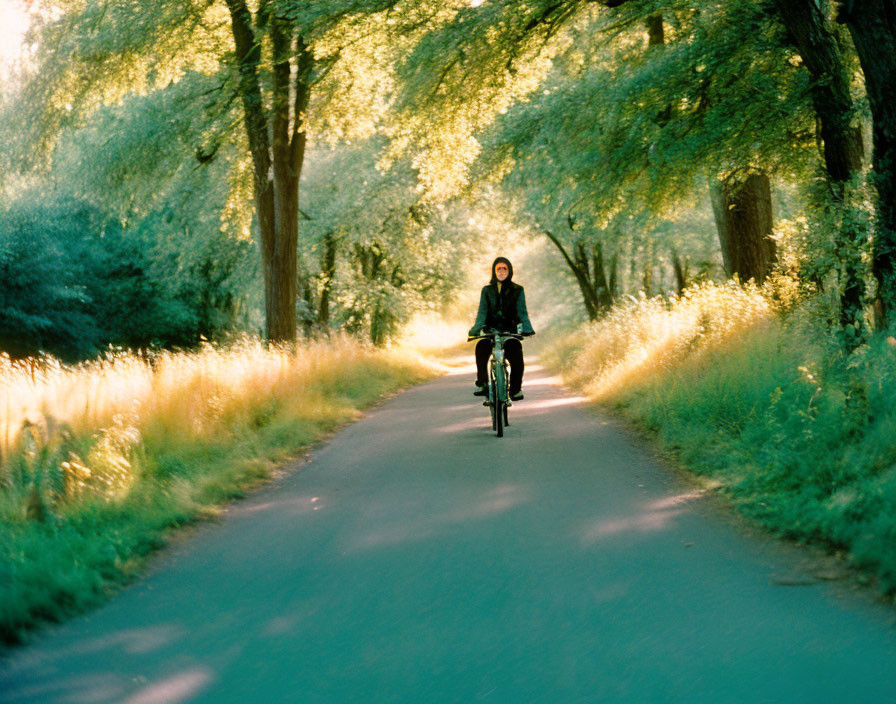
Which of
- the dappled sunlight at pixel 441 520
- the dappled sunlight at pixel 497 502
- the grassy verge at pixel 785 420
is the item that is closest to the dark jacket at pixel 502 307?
the grassy verge at pixel 785 420

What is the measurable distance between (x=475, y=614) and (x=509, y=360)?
24.5ft

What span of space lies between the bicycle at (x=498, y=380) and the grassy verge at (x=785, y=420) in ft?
6.10

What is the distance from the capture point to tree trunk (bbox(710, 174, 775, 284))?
15.8 m

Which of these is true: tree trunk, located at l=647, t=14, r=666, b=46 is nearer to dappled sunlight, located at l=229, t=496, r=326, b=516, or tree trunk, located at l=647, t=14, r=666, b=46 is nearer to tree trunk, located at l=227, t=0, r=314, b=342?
tree trunk, located at l=227, t=0, r=314, b=342

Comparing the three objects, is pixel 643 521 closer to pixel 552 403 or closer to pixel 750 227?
pixel 552 403

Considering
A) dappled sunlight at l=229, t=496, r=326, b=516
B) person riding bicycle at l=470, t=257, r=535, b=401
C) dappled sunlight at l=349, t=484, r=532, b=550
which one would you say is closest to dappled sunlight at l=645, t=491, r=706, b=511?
dappled sunlight at l=349, t=484, r=532, b=550

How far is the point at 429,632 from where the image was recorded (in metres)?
4.41

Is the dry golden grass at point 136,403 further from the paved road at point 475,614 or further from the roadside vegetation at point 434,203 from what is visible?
the paved road at point 475,614

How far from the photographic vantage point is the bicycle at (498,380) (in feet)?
36.2

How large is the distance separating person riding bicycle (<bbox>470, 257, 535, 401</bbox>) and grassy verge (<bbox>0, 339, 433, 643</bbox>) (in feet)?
8.14

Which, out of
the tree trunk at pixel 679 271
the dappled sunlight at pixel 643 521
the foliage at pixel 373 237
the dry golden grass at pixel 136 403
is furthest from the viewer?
the tree trunk at pixel 679 271

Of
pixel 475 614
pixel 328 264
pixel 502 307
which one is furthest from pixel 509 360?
pixel 328 264

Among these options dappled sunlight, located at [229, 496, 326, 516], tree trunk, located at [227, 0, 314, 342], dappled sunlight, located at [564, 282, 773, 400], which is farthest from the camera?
tree trunk, located at [227, 0, 314, 342]

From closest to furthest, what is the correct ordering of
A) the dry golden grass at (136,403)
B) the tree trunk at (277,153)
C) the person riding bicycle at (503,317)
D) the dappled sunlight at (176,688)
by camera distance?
the dappled sunlight at (176,688) < the dry golden grass at (136,403) < the person riding bicycle at (503,317) < the tree trunk at (277,153)
